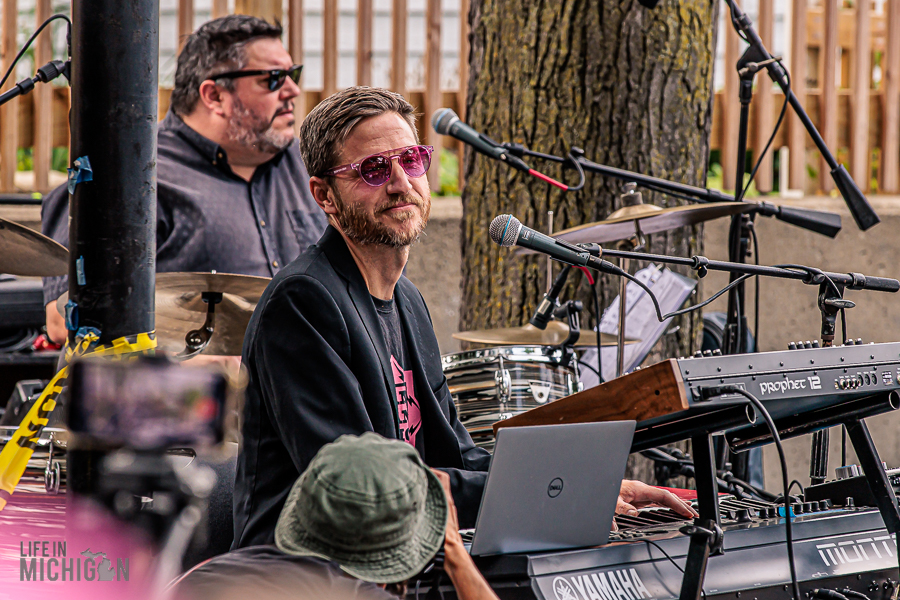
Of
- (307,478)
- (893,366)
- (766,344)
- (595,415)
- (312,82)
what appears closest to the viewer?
(307,478)

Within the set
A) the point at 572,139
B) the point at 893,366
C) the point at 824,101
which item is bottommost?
the point at 893,366

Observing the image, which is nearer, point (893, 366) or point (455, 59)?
point (893, 366)

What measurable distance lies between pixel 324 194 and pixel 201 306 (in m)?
0.79

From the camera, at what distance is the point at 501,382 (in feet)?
10.6

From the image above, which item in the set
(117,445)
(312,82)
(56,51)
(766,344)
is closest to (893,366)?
(117,445)

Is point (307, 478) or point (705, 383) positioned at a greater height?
point (705, 383)

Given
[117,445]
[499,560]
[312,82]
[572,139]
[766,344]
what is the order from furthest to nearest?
[312,82] < [766,344] < [572,139] < [499,560] < [117,445]

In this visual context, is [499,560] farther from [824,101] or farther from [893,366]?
[824,101]

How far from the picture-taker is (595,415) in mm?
1977

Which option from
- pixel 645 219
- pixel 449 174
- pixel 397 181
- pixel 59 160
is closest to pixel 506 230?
pixel 397 181

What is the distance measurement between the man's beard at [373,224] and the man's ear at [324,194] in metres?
0.02

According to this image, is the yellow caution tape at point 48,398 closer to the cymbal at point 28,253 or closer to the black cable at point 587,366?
the cymbal at point 28,253

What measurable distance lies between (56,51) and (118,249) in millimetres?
4974

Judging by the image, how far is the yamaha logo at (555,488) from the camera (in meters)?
1.82
